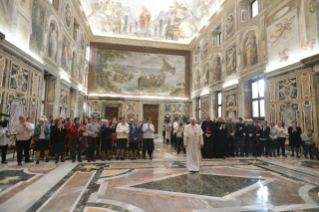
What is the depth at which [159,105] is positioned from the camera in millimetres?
20312

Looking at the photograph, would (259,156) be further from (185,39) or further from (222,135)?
(185,39)

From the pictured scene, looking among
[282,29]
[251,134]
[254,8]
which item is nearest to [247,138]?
[251,134]

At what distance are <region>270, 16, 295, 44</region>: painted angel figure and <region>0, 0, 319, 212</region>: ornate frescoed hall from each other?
50mm

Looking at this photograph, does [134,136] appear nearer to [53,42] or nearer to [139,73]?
[53,42]

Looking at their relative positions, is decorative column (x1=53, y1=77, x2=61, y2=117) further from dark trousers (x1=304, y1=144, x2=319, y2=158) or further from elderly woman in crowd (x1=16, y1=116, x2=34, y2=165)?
dark trousers (x1=304, y1=144, x2=319, y2=158)

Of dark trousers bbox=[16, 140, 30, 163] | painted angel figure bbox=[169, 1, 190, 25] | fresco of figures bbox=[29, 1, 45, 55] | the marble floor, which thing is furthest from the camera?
painted angel figure bbox=[169, 1, 190, 25]

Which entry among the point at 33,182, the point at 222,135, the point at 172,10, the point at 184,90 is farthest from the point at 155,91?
the point at 33,182

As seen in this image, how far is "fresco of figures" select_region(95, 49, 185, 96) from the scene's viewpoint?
63.8 feet

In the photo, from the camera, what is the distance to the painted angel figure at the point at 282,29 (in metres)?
8.91

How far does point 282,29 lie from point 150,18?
1240 cm

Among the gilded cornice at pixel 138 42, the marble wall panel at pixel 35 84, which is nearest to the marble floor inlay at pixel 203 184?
the marble wall panel at pixel 35 84

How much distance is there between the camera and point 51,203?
123 inches

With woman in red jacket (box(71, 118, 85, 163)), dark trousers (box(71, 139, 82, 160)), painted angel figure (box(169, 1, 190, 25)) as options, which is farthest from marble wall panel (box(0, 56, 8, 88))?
painted angel figure (box(169, 1, 190, 25))

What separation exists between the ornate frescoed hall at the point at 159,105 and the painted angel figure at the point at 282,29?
0.05m
